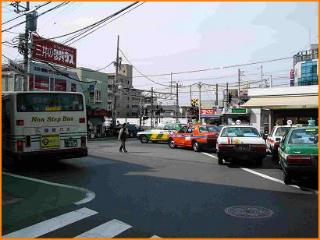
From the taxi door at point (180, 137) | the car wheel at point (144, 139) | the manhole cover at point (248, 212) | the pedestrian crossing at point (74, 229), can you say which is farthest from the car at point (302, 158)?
the car wheel at point (144, 139)

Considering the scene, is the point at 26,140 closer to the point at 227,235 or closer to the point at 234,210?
the point at 234,210

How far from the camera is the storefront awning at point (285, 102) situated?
1153 inches

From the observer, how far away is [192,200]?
921cm

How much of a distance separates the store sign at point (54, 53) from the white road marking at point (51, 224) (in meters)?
29.3

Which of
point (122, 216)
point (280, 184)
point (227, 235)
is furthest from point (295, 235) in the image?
point (280, 184)

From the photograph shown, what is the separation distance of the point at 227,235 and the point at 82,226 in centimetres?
249

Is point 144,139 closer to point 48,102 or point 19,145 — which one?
point 48,102

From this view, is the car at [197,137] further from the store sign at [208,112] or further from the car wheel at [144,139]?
the store sign at [208,112]

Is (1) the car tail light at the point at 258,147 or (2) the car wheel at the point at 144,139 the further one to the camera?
(2) the car wheel at the point at 144,139

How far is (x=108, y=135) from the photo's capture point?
45.1 metres

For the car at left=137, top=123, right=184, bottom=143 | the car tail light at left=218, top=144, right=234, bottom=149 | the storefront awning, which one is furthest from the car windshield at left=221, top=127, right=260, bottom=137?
the car at left=137, top=123, right=184, bottom=143

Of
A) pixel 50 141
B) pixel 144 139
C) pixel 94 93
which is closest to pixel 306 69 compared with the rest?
pixel 144 139

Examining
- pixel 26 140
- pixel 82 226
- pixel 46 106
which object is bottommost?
pixel 82 226

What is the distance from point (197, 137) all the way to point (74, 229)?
1732cm
